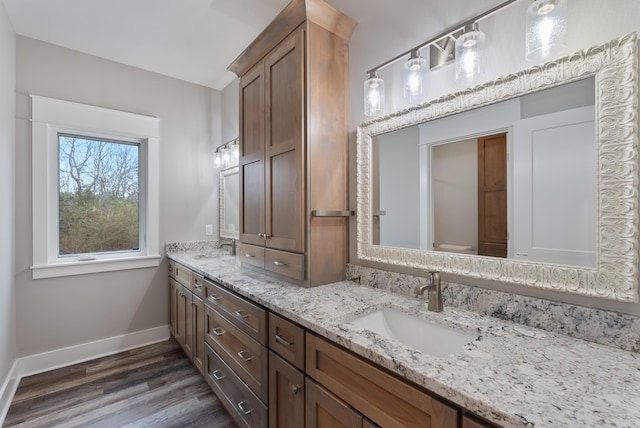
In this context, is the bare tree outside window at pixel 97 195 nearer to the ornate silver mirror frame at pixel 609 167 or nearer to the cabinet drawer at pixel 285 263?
the cabinet drawer at pixel 285 263

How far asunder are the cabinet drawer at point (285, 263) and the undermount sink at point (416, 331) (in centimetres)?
47

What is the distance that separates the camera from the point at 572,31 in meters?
0.96

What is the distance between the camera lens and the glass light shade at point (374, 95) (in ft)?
4.86

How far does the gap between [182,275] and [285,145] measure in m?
1.61

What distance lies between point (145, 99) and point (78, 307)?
203 cm

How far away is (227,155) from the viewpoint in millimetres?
2973

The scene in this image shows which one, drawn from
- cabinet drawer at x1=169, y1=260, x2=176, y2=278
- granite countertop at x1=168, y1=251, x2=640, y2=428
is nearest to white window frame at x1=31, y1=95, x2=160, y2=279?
cabinet drawer at x1=169, y1=260, x2=176, y2=278

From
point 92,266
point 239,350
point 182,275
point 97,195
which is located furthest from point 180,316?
point 97,195

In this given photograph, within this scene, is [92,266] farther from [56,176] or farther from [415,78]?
[415,78]

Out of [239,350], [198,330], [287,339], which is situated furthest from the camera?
[198,330]

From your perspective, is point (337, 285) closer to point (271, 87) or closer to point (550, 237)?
point (550, 237)

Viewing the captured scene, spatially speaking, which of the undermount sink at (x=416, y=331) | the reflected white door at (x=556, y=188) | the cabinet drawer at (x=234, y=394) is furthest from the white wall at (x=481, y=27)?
the cabinet drawer at (x=234, y=394)

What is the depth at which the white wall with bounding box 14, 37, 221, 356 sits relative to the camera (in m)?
2.30

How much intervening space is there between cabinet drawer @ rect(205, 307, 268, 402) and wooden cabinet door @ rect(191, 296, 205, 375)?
0.38ft
